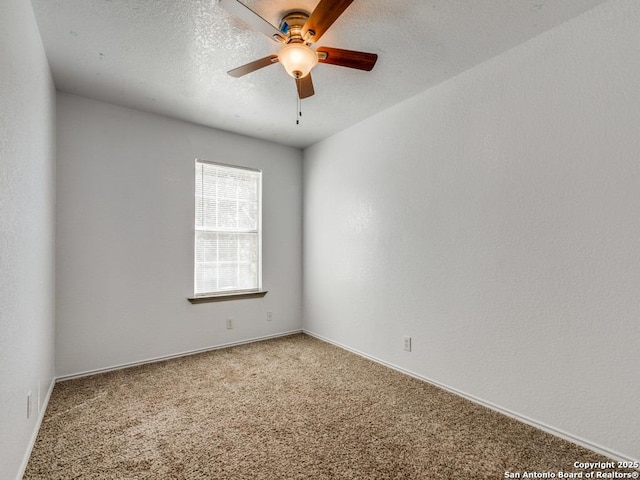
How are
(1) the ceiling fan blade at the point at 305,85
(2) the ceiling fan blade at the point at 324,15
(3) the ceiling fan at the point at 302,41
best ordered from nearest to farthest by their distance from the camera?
1. (2) the ceiling fan blade at the point at 324,15
2. (3) the ceiling fan at the point at 302,41
3. (1) the ceiling fan blade at the point at 305,85

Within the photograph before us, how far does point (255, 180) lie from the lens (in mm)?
3951

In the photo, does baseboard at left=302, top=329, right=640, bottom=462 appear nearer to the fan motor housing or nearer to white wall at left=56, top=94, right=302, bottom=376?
white wall at left=56, top=94, right=302, bottom=376

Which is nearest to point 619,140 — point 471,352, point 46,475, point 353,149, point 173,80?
point 471,352

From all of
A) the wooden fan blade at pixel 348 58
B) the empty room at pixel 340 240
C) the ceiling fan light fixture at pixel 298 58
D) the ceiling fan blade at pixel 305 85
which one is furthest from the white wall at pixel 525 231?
the ceiling fan light fixture at pixel 298 58

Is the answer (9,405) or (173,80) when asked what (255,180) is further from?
(9,405)

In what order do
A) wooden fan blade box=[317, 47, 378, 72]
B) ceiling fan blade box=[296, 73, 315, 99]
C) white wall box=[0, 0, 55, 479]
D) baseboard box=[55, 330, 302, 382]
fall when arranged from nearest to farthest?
1. white wall box=[0, 0, 55, 479]
2. wooden fan blade box=[317, 47, 378, 72]
3. ceiling fan blade box=[296, 73, 315, 99]
4. baseboard box=[55, 330, 302, 382]

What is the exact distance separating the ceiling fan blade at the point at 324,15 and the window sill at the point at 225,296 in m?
2.73

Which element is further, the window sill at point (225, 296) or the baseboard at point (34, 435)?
the window sill at point (225, 296)

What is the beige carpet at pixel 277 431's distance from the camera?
1659 mm

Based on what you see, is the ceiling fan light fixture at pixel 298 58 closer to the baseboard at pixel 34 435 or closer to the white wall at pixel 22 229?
the white wall at pixel 22 229

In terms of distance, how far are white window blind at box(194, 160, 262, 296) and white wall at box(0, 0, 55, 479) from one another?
1.36 meters

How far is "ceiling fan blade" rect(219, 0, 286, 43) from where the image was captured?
1492 mm

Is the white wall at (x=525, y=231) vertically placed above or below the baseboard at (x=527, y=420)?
above

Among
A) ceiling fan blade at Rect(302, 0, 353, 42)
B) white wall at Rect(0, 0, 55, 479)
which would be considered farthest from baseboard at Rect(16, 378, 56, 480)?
ceiling fan blade at Rect(302, 0, 353, 42)
